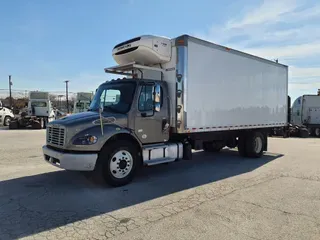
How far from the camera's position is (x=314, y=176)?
7.52 meters

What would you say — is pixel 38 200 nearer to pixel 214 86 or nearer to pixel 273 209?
pixel 273 209

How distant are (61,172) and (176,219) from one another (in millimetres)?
4499

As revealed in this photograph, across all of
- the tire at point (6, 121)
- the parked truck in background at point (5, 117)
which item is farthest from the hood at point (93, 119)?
the tire at point (6, 121)

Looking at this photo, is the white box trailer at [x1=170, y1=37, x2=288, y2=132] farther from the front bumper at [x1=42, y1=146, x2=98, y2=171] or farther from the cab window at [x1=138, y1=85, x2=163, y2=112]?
the front bumper at [x1=42, y1=146, x2=98, y2=171]

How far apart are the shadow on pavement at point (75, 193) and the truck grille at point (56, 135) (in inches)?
39.7

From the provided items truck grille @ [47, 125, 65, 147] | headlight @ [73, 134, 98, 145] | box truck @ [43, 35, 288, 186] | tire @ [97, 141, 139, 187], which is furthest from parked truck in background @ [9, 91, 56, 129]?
headlight @ [73, 134, 98, 145]

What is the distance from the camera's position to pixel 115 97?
23.5 ft

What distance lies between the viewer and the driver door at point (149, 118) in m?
7.01

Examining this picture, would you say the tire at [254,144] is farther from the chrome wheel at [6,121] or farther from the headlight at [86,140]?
the chrome wheel at [6,121]

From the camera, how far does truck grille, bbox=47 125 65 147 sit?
6.21m

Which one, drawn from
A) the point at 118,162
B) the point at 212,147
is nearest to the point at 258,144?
the point at 212,147

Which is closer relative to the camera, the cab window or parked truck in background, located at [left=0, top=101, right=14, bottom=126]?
the cab window

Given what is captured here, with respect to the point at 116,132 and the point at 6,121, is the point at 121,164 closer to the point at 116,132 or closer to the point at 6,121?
the point at 116,132

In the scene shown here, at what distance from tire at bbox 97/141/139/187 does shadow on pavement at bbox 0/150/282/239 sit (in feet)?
0.70
